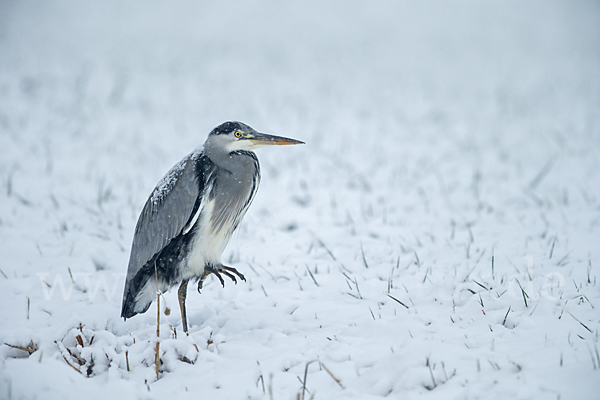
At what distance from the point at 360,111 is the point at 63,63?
7345 millimetres

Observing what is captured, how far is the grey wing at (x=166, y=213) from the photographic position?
2830 mm

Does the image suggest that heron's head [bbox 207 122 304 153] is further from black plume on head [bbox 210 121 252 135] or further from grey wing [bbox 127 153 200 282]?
grey wing [bbox 127 153 200 282]

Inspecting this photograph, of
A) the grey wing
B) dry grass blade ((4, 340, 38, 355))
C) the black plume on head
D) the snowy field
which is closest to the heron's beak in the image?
the black plume on head

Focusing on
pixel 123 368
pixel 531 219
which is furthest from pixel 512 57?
pixel 123 368

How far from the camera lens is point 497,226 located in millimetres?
4297

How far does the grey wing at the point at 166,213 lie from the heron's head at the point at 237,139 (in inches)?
8.3

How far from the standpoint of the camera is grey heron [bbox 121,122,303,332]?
284cm

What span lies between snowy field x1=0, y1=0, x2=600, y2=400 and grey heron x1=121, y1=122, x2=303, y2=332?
33cm

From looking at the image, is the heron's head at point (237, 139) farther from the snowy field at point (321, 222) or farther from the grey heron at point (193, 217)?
the snowy field at point (321, 222)

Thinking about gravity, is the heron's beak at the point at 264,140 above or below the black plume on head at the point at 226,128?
below

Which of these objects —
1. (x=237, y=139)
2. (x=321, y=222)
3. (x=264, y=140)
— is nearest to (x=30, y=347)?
(x=237, y=139)

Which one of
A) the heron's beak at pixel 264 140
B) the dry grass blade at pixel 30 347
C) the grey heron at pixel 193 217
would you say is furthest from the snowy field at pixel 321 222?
the heron's beak at pixel 264 140

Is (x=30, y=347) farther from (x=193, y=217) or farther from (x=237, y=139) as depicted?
(x=237, y=139)

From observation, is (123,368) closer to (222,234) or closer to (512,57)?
(222,234)
